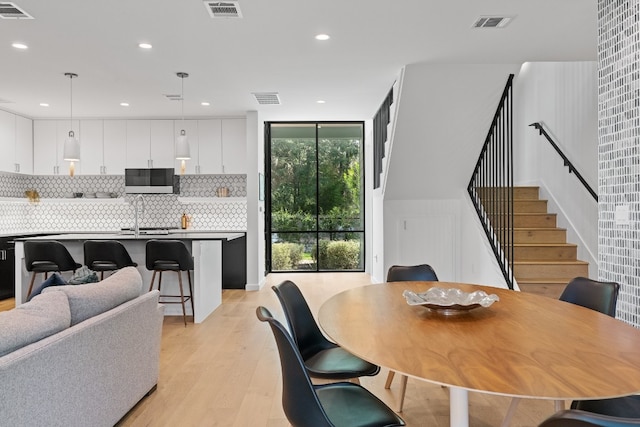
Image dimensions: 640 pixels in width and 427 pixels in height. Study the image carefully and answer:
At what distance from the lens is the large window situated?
8516 mm

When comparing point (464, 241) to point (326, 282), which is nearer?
point (464, 241)

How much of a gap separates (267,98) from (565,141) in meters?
3.91

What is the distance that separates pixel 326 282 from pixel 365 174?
2.19m

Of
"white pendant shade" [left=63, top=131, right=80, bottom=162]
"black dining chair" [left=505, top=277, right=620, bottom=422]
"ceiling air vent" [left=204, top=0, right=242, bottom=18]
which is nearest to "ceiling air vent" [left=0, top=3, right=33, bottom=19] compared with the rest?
"ceiling air vent" [left=204, top=0, right=242, bottom=18]

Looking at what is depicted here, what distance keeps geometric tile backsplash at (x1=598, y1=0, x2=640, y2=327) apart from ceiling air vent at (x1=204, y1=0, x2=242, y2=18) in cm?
257

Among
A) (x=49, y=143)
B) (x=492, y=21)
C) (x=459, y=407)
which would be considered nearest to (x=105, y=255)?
(x=49, y=143)

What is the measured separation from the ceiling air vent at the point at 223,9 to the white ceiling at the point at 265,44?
6cm

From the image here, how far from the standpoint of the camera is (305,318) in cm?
250

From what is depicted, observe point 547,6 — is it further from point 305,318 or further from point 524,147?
point 524,147

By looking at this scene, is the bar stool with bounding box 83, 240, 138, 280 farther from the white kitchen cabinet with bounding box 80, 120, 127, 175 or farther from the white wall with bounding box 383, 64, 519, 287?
the white wall with bounding box 383, 64, 519, 287

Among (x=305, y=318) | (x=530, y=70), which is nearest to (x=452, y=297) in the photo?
(x=305, y=318)

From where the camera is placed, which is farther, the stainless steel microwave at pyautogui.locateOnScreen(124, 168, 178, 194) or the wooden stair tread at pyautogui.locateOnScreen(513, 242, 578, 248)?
the stainless steel microwave at pyautogui.locateOnScreen(124, 168, 178, 194)

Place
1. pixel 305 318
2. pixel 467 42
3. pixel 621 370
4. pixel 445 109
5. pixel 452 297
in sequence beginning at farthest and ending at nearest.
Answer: pixel 445 109 → pixel 467 42 → pixel 305 318 → pixel 452 297 → pixel 621 370

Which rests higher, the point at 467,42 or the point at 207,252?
the point at 467,42
